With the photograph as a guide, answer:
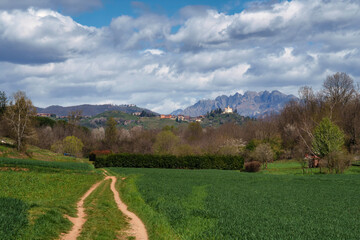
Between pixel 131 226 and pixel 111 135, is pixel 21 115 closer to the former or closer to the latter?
pixel 111 135

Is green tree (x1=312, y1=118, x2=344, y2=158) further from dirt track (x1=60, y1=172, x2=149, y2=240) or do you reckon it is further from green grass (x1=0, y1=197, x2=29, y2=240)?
green grass (x1=0, y1=197, x2=29, y2=240)

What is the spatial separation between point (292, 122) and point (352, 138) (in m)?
32.0

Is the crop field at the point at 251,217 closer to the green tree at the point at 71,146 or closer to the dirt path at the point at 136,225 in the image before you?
the dirt path at the point at 136,225

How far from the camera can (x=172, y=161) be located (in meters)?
73.6

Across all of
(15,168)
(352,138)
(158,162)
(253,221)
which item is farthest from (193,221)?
(352,138)

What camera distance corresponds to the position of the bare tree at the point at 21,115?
261 feet

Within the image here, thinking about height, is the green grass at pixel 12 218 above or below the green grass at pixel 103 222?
above

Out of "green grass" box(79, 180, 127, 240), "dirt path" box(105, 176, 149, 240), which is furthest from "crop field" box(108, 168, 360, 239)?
"green grass" box(79, 180, 127, 240)

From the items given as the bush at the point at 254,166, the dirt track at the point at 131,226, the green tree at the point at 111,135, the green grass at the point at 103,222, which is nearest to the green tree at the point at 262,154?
the bush at the point at 254,166

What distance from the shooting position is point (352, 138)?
87.6m

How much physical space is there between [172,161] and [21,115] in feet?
131

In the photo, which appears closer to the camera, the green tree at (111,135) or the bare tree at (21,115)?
the bare tree at (21,115)

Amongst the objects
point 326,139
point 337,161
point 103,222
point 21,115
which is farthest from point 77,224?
point 21,115

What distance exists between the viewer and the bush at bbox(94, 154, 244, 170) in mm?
73250
